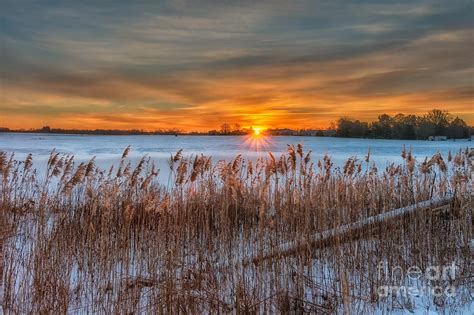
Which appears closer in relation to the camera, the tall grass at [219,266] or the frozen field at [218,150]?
the tall grass at [219,266]

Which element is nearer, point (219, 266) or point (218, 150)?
point (219, 266)

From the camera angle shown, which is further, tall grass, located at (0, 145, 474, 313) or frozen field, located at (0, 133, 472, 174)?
frozen field, located at (0, 133, 472, 174)

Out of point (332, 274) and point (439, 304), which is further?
point (332, 274)

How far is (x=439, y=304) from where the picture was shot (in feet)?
14.1

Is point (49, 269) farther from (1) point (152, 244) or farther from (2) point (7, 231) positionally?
(2) point (7, 231)

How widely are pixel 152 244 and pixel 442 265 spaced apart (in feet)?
12.7

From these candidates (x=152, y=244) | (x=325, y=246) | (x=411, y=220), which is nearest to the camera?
(x=152, y=244)

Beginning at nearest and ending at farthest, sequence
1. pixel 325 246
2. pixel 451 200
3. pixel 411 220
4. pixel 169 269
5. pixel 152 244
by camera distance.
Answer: pixel 169 269 < pixel 152 244 < pixel 325 246 < pixel 411 220 < pixel 451 200

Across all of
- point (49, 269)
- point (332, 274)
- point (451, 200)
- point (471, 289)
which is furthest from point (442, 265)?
point (49, 269)

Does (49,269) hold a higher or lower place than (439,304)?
higher

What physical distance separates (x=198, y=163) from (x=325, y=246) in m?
2.23

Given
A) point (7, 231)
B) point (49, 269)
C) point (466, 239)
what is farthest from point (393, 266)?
point (7, 231)

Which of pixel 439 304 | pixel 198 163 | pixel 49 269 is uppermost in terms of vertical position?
pixel 198 163

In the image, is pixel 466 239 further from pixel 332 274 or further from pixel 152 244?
pixel 152 244
